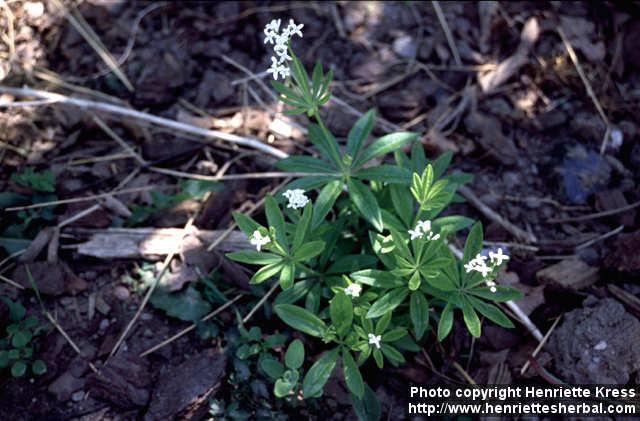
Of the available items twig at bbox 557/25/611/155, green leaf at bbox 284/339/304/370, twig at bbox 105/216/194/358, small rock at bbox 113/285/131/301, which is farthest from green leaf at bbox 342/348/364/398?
twig at bbox 557/25/611/155

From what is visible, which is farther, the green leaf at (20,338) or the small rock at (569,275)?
the small rock at (569,275)

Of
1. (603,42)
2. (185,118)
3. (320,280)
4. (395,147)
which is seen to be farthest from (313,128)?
(603,42)

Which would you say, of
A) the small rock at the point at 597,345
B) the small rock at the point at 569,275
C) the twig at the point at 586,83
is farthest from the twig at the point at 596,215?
the small rock at the point at 597,345

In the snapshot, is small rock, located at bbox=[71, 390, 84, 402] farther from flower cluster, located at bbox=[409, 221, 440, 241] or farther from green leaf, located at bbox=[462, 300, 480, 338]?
green leaf, located at bbox=[462, 300, 480, 338]

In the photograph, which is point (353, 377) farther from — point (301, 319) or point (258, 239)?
point (258, 239)

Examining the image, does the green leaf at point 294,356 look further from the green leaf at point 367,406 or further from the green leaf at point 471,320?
the green leaf at point 471,320

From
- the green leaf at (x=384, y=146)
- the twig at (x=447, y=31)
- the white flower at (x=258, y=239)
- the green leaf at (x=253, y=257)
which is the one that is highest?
the twig at (x=447, y=31)

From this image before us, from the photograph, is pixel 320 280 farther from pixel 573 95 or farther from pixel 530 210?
pixel 573 95
